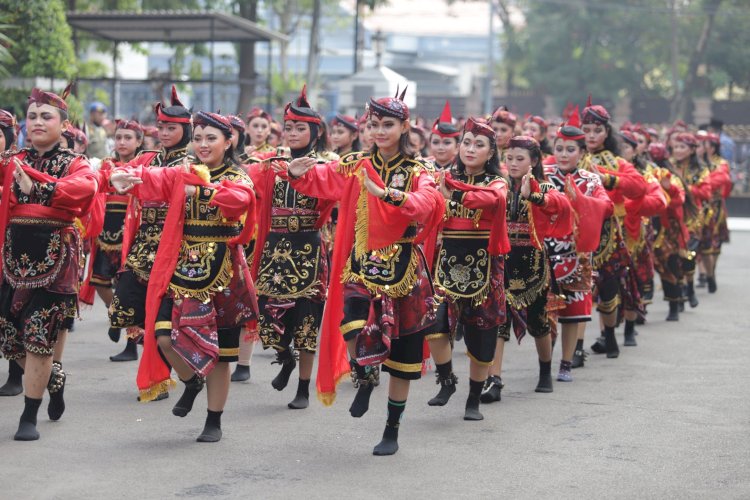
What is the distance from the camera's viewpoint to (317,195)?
746cm

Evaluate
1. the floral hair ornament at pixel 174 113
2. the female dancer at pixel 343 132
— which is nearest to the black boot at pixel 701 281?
the female dancer at pixel 343 132

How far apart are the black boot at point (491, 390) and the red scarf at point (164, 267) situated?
7.57 ft

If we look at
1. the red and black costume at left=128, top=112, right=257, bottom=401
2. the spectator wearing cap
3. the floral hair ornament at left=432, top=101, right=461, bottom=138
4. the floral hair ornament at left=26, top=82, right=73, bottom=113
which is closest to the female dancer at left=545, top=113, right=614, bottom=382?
the floral hair ornament at left=432, top=101, right=461, bottom=138

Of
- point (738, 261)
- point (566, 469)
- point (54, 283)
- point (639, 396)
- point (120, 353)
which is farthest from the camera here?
point (738, 261)

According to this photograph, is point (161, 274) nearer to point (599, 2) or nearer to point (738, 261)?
point (738, 261)

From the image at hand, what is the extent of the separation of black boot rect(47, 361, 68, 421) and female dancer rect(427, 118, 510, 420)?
2257mm

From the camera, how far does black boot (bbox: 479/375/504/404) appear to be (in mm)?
8882

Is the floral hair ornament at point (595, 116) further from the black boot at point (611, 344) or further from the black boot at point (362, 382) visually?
the black boot at point (362, 382)

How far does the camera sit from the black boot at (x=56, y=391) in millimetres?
7656

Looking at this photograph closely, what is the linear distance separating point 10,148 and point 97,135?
29.0 feet

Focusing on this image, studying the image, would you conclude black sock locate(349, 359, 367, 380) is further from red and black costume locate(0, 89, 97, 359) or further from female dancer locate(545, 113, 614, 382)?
female dancer locate(545, 113, 614, 382)

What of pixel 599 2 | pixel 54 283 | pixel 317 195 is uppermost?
pixel 599 2

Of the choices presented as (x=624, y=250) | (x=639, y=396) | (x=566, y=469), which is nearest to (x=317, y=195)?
(x=566, y=469)

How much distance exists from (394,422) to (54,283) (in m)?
2.04
